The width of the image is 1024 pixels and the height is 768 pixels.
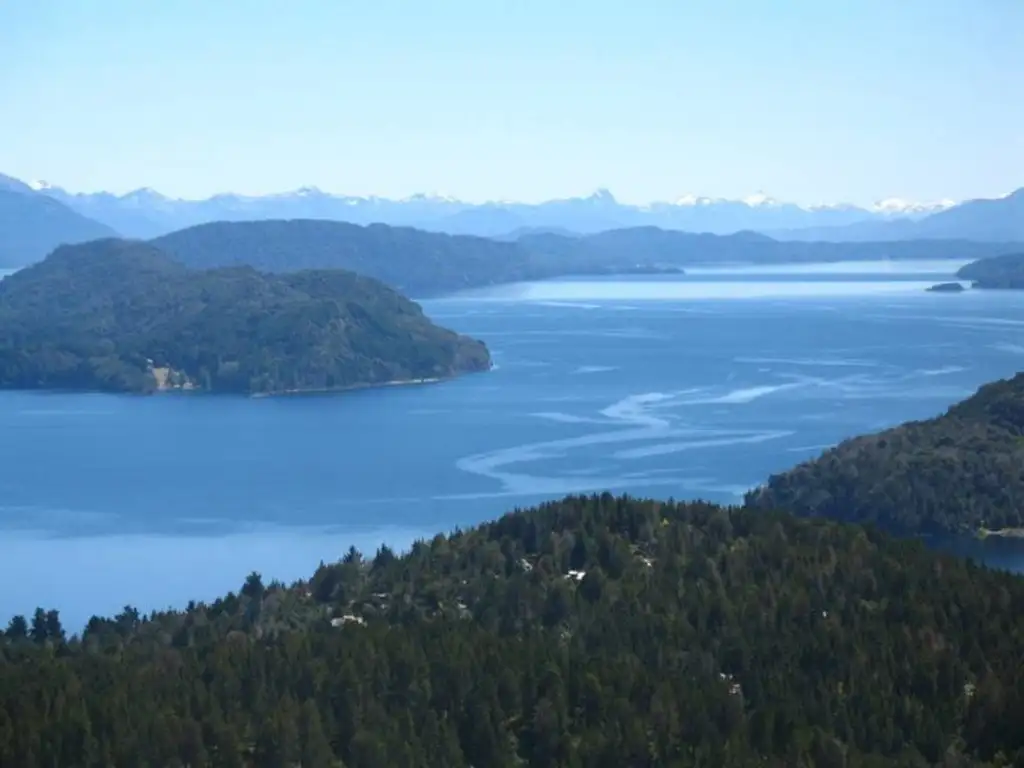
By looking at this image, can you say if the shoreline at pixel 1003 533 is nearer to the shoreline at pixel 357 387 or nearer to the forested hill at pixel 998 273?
the shoreline at pixel 357 387

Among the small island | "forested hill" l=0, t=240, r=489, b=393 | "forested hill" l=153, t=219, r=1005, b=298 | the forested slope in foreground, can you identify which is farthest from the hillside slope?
the forested slope in foreground

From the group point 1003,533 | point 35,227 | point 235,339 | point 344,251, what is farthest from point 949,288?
point 35,227

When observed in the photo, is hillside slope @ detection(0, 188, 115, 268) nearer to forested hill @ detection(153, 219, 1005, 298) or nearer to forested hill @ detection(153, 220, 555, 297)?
forested hill @ detection(153, 219, 1005, 298)

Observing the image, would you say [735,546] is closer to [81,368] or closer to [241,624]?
[241,624]

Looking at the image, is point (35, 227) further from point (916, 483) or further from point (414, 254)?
point (916, 483)

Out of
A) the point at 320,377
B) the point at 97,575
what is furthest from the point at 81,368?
the point at 97,575

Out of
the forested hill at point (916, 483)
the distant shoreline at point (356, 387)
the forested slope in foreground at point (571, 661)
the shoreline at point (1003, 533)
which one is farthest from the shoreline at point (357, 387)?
the forested slope in foreground at point (571, 661)
